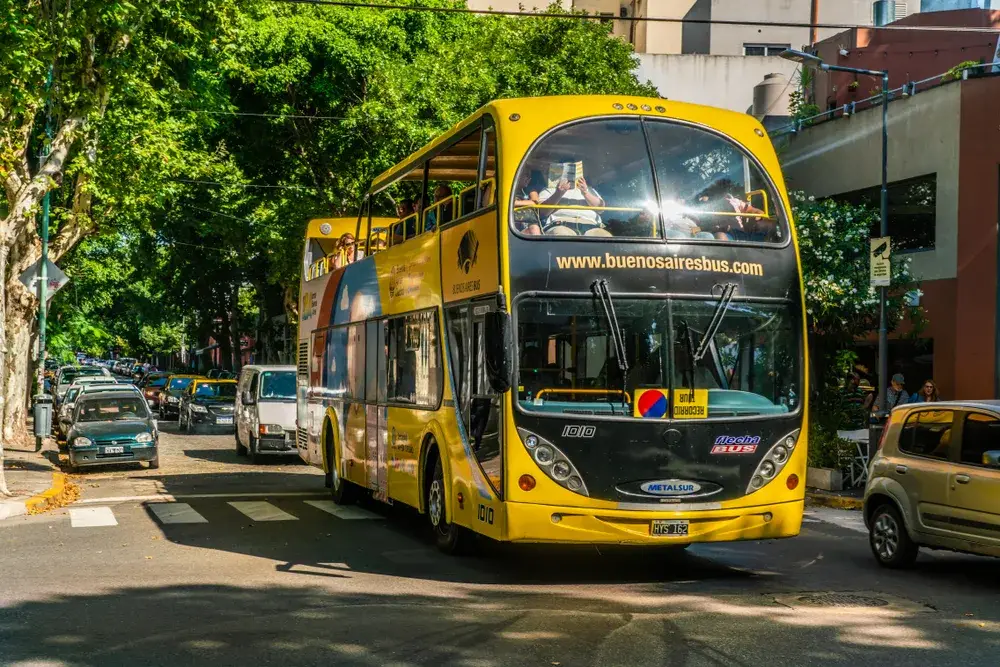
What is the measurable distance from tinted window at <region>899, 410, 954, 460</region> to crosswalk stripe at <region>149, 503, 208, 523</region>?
8423 mm

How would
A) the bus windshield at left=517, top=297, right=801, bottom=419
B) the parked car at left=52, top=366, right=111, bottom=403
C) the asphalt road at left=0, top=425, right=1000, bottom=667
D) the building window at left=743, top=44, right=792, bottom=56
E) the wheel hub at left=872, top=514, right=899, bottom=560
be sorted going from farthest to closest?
1. the building window at left=743, top=44, right=792, bottom=56
2. the parked car at left=52, top=366, right=111, bottom=403
3. the wheel hub at left=872, top=514, right=899, bottom=560
4. the bus windshield at left=517, top=297, right=801, bottom=419
5. the asphalt road at left=0, top=425, right=1000, bottom=667

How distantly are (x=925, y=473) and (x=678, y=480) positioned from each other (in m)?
2.55

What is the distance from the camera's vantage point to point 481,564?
11.7 m

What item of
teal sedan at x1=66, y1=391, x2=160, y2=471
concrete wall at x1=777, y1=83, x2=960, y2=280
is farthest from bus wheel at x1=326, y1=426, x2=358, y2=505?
concrete wall at x1=777, y1=83, x2=960, y2=280

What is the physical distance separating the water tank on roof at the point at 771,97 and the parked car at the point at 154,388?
2535cm

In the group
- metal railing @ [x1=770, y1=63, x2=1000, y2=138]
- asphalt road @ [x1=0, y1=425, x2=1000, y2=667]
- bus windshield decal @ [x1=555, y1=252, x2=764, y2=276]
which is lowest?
asphalt road @ [x1=0, y1=425, x2=1000, y2=667]

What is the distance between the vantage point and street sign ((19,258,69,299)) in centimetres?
2359

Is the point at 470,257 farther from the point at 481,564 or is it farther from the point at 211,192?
the point at 211,192

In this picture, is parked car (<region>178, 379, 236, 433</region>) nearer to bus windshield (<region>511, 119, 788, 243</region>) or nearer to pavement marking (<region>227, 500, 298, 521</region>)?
pavement marking (<region>227, 500, 298, 521</region>)

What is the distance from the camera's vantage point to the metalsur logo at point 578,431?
10.2 metres

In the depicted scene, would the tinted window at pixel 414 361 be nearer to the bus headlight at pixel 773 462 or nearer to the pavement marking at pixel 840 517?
the bus headlight at pixel 773 462

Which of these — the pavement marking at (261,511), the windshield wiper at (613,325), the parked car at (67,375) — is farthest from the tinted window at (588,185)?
the parked car at (67,375)

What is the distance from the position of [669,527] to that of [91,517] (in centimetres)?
884

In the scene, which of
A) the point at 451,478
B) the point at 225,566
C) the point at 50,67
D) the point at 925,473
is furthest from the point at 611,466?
the point at 50,67
